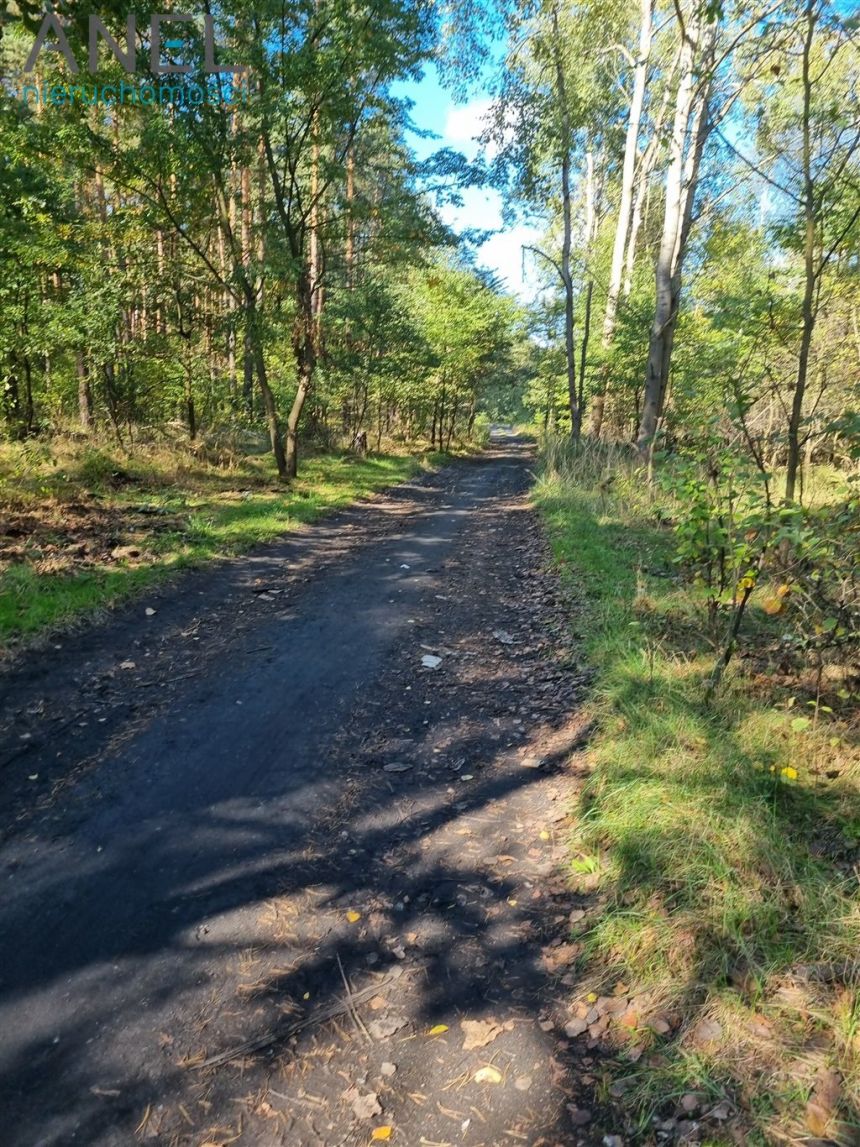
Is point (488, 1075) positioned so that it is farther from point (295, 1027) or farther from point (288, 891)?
point (288, 891)

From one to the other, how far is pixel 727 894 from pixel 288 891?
191 centimetres

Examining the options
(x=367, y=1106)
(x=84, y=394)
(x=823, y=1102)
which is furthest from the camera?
(x=84, y=394)

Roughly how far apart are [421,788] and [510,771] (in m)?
0.57

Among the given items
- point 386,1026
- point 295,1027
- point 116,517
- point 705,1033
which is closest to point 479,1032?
point 386,1026

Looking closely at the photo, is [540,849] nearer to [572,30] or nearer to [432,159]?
[432,159]

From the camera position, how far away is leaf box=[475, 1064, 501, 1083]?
226 cm

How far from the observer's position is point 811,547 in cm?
361

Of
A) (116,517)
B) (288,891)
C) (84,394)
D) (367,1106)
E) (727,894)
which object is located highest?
(84,394)

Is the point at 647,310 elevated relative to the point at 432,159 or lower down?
lower down

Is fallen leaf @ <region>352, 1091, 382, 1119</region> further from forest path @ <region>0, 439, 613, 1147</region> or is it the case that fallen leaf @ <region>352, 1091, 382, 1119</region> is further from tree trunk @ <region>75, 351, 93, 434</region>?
tree trunk @ <region>75, 351, 93, 434</region>

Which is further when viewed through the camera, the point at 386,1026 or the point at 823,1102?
the point at 386,1026

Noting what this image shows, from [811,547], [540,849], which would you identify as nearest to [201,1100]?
[540,849]

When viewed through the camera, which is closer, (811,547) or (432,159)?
(811,547)

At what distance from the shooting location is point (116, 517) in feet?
31.2
